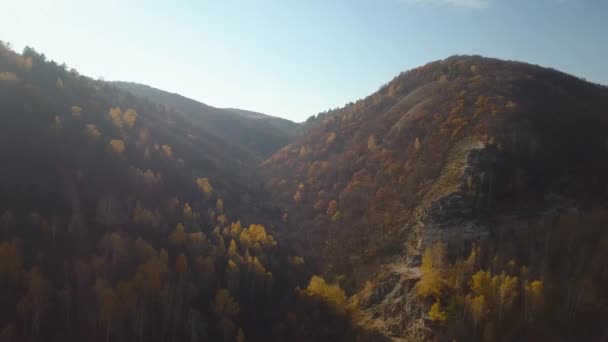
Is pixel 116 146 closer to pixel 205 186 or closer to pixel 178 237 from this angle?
pixel 205 186

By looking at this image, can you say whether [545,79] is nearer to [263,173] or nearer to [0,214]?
[263,173]

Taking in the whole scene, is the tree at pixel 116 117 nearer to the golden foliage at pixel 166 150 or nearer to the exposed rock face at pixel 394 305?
the golden foliage at pixel 166 150

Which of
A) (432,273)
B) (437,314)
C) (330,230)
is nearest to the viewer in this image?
(437,314)

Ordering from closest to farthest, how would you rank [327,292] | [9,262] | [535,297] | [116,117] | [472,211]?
[535,297], [9,262], [472,211], [327,292], [116,117]

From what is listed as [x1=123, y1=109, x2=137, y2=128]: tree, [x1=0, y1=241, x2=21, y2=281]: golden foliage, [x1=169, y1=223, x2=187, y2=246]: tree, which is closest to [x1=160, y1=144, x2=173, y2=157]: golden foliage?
[x1=123, y1=109, x2=137, y2=128]: tree

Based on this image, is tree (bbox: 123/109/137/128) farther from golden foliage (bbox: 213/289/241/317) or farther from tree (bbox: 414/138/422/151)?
tree (bbox: 414/138/422/151)

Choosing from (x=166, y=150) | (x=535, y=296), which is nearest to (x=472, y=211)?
(x=535, y=296)
